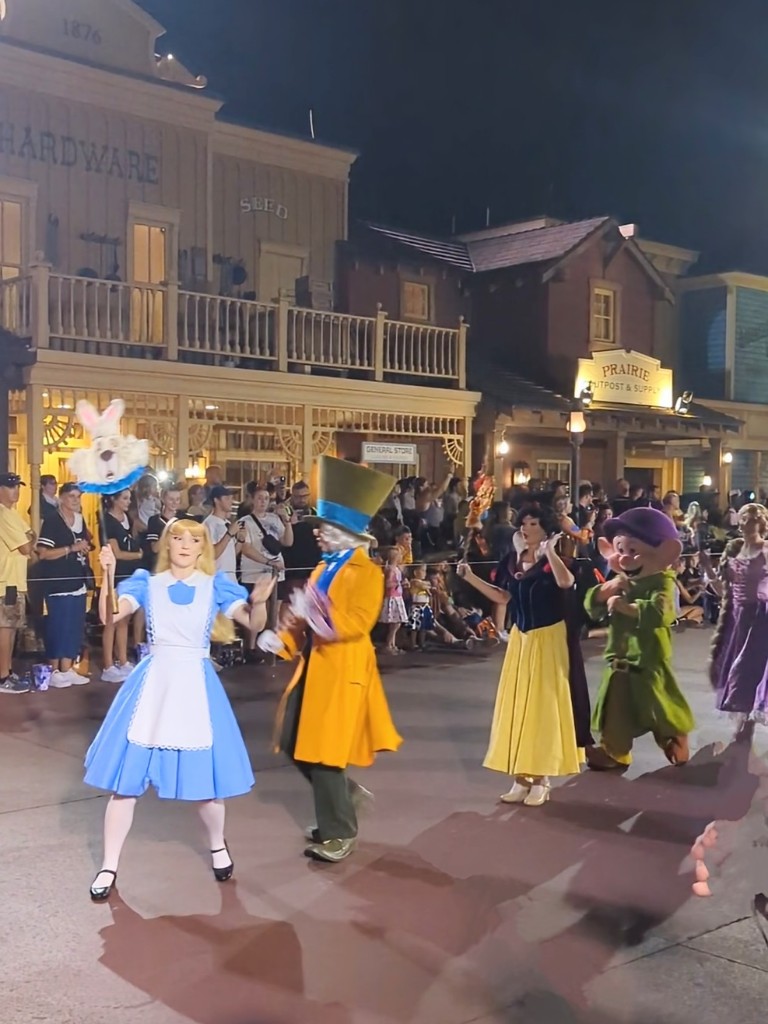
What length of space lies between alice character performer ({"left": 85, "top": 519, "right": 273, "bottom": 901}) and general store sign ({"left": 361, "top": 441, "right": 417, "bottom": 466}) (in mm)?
10722

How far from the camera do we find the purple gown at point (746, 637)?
8.34 metres

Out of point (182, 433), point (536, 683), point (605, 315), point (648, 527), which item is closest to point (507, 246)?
point (605, 315)

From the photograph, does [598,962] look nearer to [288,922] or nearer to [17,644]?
[288,922]

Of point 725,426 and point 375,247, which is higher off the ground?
point 375,247

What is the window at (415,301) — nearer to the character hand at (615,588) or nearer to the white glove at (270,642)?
the character hand at (615,588)

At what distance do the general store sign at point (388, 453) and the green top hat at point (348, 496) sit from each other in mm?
10191

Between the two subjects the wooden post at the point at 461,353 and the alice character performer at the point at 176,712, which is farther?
the wooden post at the point at 461,353

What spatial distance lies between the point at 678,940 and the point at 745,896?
68cm

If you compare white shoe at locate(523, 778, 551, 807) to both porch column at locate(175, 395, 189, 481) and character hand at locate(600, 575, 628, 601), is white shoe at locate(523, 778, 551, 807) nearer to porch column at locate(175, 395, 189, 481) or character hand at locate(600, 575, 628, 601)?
character hand at locate(600, 575, 628, 601)

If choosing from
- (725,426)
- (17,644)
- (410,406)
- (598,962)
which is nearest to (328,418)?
(410,406)

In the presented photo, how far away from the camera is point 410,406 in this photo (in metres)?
17.4

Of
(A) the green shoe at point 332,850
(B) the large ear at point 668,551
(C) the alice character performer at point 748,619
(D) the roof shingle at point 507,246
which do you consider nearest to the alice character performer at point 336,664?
(A) the green shoe at point 332,850

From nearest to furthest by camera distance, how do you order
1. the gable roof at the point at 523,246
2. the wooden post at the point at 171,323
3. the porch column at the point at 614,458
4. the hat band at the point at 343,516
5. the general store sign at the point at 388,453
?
the hat band at the point at 343,516 < the wooden post at the point at 171,323 < the general store sign at the point at 388,453 < the gable roof at the point at 523,246 < the porch column at the point at 614,458

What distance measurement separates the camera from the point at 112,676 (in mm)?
10094
